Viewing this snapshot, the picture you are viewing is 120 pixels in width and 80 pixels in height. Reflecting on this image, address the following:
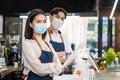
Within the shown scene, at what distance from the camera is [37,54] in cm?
234

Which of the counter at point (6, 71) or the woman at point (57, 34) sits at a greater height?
the woman at point (57, 34)

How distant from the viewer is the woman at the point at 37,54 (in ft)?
7.45

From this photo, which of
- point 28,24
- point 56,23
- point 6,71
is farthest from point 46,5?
point 28,24

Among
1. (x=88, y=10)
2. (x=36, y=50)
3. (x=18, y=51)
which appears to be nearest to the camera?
(x=36, y=50)

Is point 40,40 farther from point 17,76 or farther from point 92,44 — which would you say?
point 92,44

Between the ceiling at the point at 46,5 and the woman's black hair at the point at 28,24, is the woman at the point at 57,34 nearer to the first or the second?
the woman's black hair at the point at 28,24

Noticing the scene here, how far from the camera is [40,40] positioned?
2.44 m

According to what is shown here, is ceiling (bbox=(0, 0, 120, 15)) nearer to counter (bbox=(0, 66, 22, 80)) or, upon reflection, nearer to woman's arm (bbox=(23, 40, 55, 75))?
counter (bbox=(0, 66, 22, 80))

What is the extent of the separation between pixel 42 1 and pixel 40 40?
208 inches

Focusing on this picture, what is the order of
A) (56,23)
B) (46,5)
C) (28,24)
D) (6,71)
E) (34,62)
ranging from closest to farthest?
(34,62) < (28,24) < (56,23) < (6,71) < (46,5)

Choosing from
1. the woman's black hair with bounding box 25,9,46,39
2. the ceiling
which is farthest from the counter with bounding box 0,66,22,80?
the ceiling

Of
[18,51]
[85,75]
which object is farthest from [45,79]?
[18,51]

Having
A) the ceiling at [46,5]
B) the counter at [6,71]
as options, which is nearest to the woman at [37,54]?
the counter at [6,71]

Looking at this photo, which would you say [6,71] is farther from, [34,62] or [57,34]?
[34,62]
